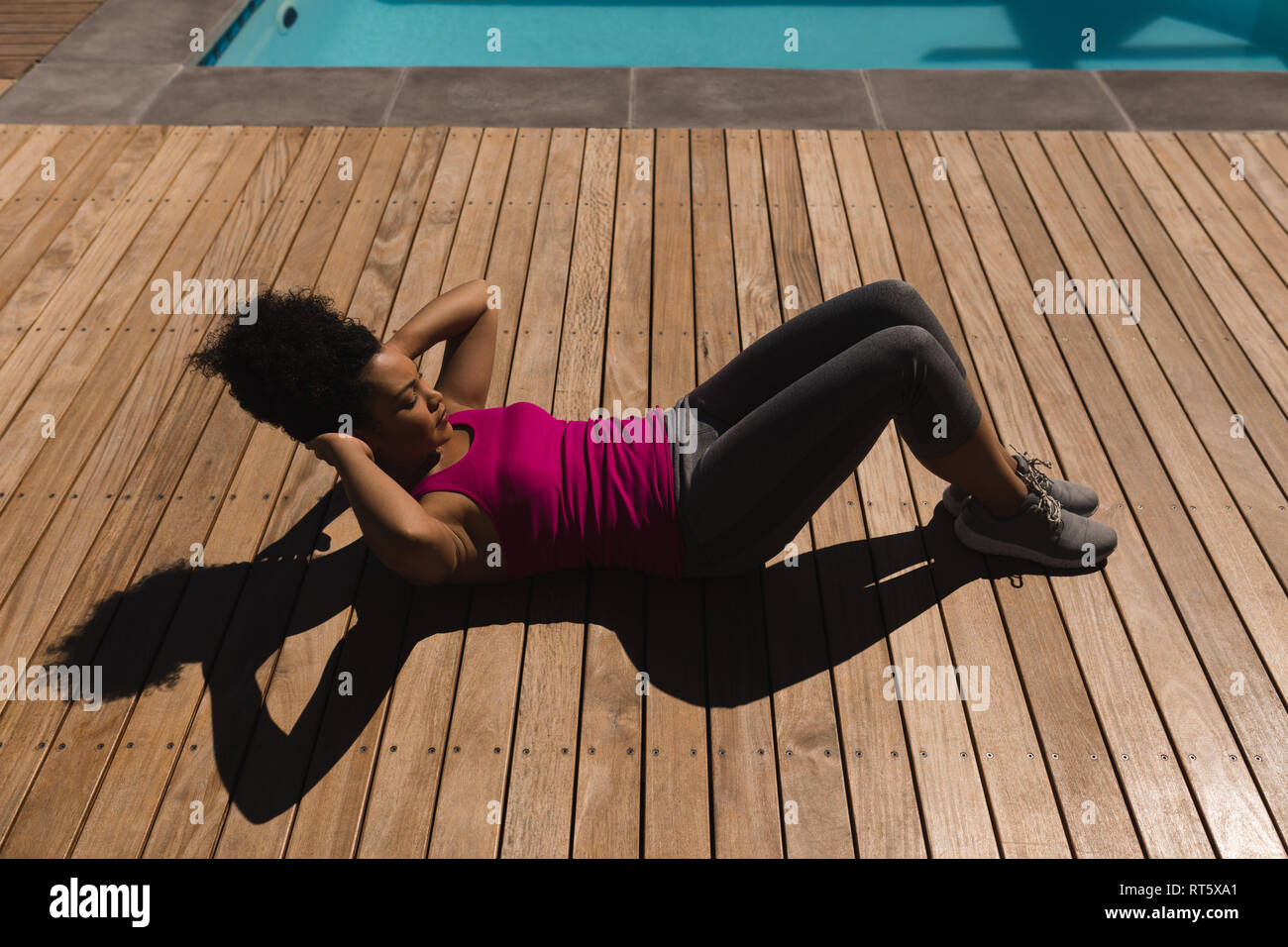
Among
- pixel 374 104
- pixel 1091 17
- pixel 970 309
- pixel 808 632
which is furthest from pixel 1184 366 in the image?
pixel 1091 17

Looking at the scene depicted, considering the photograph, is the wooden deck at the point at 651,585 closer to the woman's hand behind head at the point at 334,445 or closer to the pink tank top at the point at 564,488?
the pink tank top at the point at 564,488

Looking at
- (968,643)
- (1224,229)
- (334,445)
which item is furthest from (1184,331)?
(334,445)

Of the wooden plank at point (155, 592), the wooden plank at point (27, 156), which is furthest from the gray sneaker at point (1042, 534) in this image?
the wooden plank at point (27, 156)

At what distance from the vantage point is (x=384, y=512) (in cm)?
183

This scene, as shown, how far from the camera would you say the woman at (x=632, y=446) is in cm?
182

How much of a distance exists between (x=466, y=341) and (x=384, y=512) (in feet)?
1.85

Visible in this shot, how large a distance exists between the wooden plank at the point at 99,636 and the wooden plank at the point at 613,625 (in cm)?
92

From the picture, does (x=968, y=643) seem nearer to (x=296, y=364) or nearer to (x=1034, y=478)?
(x=1034, y=478)

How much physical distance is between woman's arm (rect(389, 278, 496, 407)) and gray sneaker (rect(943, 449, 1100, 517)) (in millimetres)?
1057

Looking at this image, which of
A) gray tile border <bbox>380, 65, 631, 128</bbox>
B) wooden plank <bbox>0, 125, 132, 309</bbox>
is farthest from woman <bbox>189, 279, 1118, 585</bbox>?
gray tile border <bbox>380, 65, 631, 128</bbox>

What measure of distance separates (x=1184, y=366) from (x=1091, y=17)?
4.52 m
